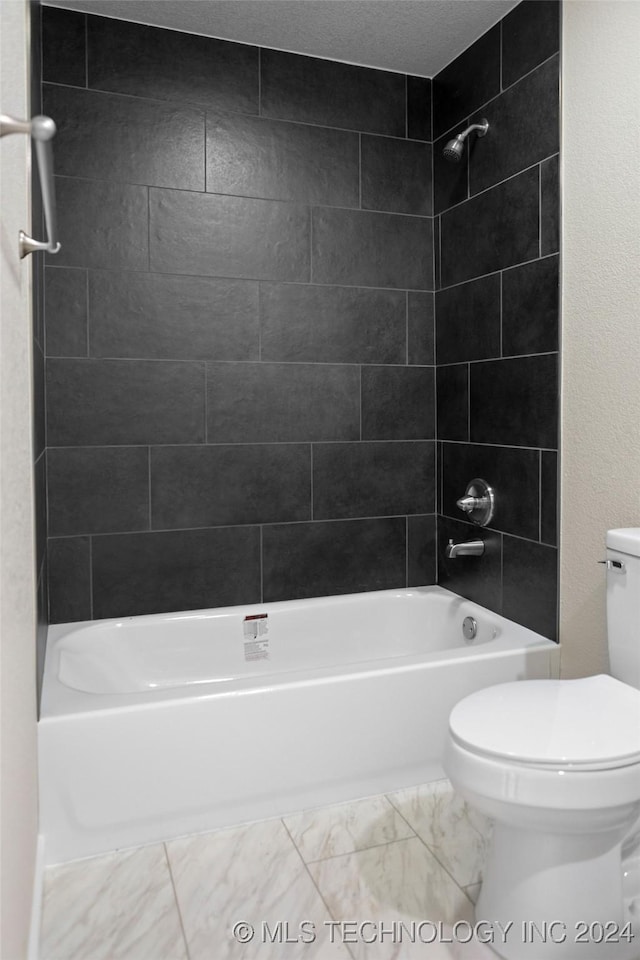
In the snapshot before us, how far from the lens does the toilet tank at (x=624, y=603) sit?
1.78 meters

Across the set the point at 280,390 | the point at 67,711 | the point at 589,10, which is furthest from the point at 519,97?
the point at 67,711

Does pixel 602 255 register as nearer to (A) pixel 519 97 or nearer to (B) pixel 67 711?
(A) pixel 519 97

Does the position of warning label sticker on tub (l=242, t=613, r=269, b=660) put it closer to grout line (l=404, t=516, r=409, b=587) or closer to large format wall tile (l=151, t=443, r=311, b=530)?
large format wall tile (l=151, t=443, r=311, b=530)

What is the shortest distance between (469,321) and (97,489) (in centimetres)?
156

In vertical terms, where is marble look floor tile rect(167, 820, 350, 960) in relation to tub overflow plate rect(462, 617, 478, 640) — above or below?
below

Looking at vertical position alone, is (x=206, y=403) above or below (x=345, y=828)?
above

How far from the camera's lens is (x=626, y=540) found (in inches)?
71.2

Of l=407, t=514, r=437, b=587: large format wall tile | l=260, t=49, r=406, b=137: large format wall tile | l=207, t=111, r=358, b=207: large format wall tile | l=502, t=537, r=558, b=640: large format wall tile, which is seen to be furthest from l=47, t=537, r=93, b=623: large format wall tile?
l=260, t=49, r=406, b=137: large format wall tile

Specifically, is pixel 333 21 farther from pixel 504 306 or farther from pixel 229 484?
pixel 229 484

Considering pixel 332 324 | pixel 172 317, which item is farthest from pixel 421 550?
pixel 172 317

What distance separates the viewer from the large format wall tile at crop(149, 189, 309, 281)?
8.45 feet

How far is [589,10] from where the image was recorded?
2.13 metres

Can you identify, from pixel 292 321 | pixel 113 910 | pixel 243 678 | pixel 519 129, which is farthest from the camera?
pixel 292 321

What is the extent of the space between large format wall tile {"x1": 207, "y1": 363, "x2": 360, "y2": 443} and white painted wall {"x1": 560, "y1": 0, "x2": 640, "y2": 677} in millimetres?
901
